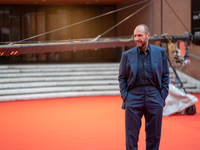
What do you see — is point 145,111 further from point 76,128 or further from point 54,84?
point 54,84


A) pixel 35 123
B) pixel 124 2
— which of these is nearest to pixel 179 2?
pixel 124 2

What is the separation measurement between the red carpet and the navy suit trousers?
137 centimetres

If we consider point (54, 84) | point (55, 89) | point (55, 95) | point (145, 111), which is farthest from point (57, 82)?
point (145, 111)

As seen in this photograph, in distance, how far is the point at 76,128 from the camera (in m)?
5.82

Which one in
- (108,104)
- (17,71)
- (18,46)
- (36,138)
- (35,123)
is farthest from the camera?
(17,71)

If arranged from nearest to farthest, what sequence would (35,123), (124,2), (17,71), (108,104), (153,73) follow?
(153,73), (35,123), (108,104), (17,71), (124,2)

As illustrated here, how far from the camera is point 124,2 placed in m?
15.4

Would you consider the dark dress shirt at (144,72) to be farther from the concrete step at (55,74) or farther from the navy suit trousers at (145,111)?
the concrete step at (55,74)

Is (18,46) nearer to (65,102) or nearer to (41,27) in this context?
(65,102)

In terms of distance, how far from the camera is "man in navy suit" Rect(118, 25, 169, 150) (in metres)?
2.97

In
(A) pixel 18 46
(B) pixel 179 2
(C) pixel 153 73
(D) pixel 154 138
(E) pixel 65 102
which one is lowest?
(E) pixel 65 102

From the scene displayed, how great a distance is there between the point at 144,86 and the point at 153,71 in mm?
191

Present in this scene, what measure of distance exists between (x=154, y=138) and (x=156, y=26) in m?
11.2

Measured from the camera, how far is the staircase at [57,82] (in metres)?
10.4
